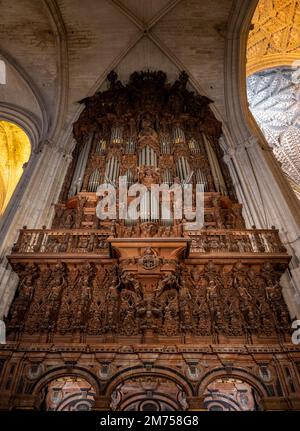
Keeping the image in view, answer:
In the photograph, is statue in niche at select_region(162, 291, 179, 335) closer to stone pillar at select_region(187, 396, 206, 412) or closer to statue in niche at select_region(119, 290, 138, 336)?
statue in niche at select_region(119, 290, 138, 336)

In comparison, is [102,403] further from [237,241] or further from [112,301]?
[237,241]

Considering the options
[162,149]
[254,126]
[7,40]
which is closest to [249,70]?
[254,126]

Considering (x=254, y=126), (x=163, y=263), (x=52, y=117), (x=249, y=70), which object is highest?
(x=249, y=70)

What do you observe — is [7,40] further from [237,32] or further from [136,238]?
[136,238]

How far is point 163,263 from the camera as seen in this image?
21.8ft

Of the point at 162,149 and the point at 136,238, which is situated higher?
the point at 162,149

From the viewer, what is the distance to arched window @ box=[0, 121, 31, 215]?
14.3 m

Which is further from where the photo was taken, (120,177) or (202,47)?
(202,47)

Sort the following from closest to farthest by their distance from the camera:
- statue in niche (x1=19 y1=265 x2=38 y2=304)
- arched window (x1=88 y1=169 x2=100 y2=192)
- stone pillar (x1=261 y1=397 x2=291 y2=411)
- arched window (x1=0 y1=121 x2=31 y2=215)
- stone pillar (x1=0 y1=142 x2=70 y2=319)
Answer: stone pillar (x1=261 y1=397 x2=291 y2=411) < statue in niche (x1=19 y1=265 x2=38 y2=304) < stone pillar (x1=0 y1=142 x2=70 y2=319) < arched window (x1=88 y1=169 x2=100 y2=192) < arched window (x1=0 y1=121 x2=31 y2=215)

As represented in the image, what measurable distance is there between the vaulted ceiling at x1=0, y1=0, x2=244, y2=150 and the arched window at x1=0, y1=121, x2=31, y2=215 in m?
1.66

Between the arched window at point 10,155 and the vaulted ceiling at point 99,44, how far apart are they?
1662 mm

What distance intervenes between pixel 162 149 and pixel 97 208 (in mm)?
3727

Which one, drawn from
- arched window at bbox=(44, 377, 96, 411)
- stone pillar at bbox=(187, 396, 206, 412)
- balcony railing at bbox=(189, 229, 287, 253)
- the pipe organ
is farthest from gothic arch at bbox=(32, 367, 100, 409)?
balcony railing at bbox=(189, 229, 287, 253)

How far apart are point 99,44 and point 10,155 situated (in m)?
5.86
